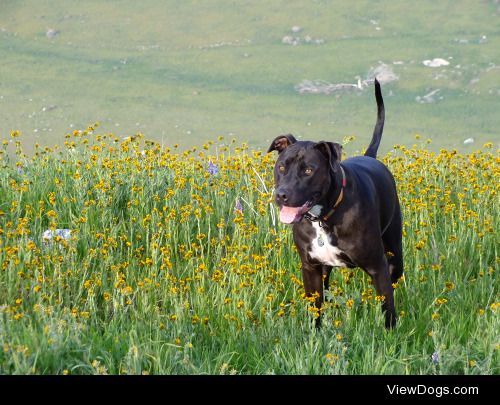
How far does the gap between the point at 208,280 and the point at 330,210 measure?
4.77ft

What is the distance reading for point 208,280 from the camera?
693 centimetres

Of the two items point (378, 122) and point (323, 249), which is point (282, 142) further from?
point (378, 122)

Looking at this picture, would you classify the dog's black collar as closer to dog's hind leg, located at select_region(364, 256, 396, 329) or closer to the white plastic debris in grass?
dog's hind leg, located at select_region(364, 256, 396, 329)

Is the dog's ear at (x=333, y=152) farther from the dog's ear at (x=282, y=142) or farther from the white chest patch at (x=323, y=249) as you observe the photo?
the white chest patch at (x=323, y=249)

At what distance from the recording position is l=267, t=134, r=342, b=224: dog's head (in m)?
5.72

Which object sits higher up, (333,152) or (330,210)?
(333,152)

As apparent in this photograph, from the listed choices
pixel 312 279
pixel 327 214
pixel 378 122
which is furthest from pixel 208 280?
pixel 378 122

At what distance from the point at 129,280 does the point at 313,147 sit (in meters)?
2.27

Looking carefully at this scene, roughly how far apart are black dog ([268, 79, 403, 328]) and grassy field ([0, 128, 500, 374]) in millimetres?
269

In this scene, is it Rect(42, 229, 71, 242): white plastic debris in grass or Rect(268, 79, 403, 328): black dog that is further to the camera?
Rect(42, 229, 71, 242): white plastic debris in grass

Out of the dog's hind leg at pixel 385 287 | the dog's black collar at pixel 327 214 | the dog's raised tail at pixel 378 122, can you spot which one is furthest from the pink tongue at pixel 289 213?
the dog's raised tail at pixel 378 122

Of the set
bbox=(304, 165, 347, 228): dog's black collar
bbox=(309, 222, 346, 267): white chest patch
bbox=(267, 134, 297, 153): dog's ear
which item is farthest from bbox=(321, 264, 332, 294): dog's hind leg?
bbox=(267, 134, 297, 153): dog's ear

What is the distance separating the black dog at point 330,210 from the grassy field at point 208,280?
269 millimetres

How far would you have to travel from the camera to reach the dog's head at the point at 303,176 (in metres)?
5.72
